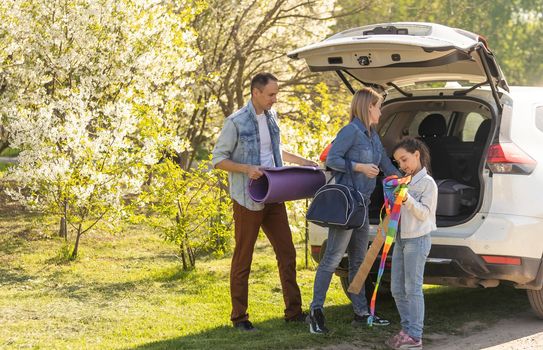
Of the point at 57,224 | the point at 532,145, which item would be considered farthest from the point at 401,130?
the point at 57,224

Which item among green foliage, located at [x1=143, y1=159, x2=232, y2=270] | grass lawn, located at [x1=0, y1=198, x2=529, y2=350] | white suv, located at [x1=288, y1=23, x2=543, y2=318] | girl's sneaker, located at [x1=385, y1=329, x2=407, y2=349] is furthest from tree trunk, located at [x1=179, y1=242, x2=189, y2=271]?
girl's sneaker, located at [x1=385, y1=329, x2=407, y2=349]

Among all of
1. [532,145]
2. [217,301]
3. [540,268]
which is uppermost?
[532,145]

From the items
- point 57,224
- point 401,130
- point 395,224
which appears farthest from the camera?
point 57,224

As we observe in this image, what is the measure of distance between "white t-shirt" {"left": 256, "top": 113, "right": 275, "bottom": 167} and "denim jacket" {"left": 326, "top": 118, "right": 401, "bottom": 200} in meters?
0.45

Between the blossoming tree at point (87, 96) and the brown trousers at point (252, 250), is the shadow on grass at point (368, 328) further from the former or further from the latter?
the blossoming tree at point (87, 96)

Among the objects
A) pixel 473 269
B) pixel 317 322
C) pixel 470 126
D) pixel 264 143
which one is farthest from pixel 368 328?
pixel 470 126

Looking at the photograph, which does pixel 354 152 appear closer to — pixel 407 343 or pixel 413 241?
pixel 413 241

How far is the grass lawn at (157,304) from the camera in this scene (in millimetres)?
6715

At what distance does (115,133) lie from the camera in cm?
1083

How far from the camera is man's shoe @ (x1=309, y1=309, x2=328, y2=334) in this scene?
672 cm

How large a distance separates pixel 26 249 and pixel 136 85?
2.51m

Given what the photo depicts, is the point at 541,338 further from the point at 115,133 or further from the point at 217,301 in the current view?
the point at 115,133

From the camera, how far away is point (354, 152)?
671 centimetres

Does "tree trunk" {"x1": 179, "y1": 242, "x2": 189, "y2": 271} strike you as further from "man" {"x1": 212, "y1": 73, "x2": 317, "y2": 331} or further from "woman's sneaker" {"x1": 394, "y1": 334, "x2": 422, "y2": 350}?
"woman's sneaker" {"x1": 394, "y1": 334, "x2": 422, "y2": 350}
